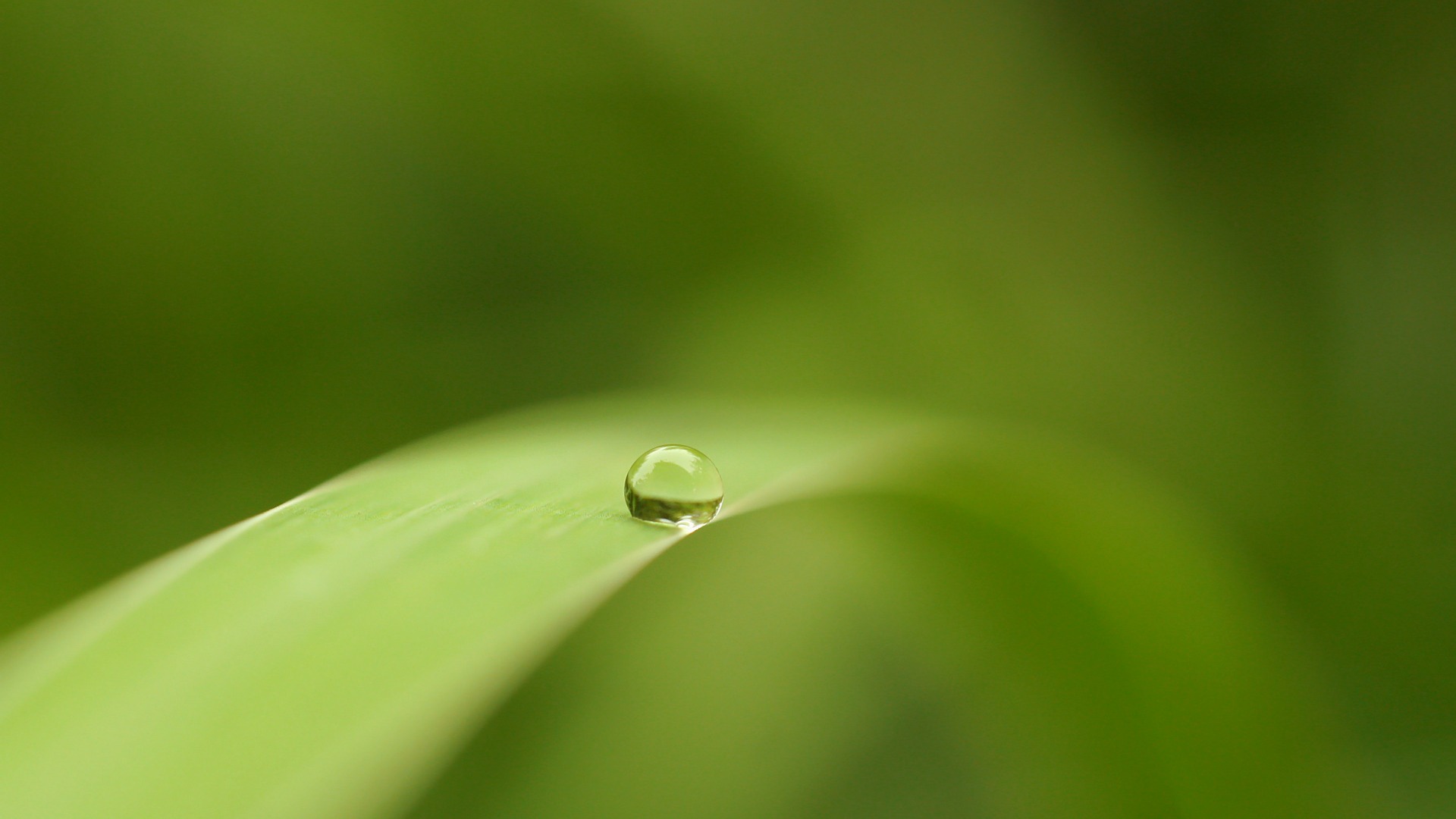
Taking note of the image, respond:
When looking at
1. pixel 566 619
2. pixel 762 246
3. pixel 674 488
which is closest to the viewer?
pixel 566 619

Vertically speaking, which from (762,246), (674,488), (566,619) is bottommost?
(566,619)

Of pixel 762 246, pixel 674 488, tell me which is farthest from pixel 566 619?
pixel 762 246

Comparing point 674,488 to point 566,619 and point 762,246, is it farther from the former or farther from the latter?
point 762,246

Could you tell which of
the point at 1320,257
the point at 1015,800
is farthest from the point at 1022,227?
the point at 1015,800

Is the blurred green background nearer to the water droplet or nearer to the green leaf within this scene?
the green leaf

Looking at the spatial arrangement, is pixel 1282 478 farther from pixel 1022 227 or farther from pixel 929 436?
pixel 929 436

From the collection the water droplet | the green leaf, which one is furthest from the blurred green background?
the water droplet

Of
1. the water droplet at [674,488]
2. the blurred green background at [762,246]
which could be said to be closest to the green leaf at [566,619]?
the water droplet at [674,488]
